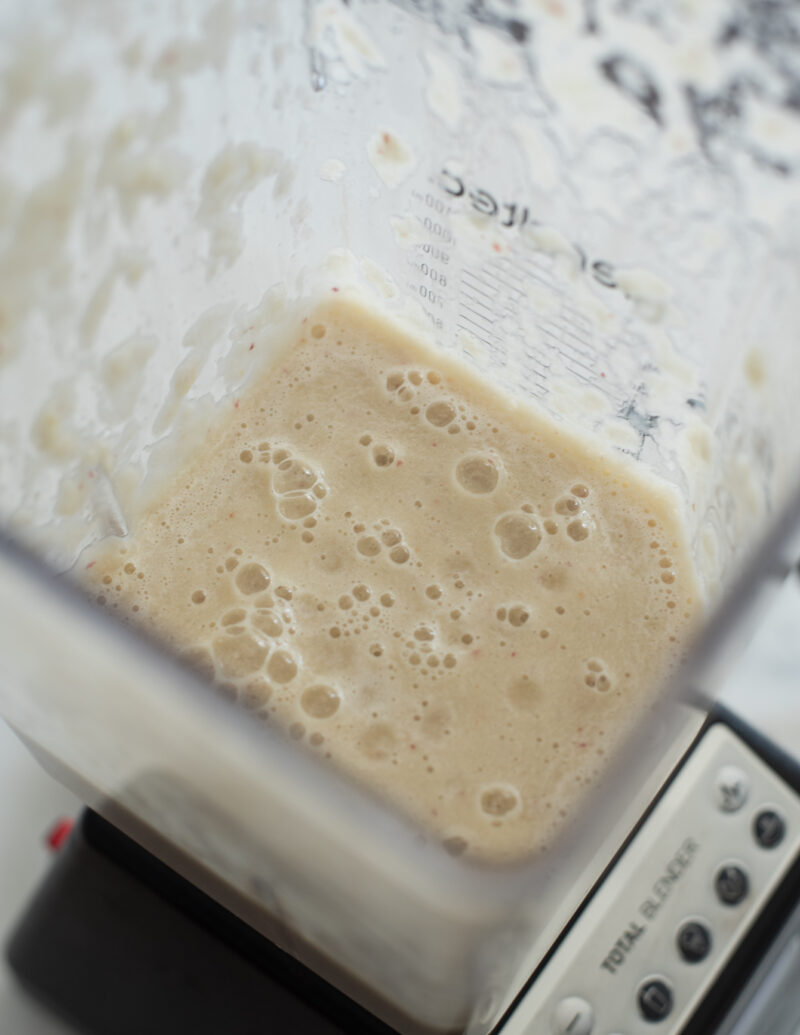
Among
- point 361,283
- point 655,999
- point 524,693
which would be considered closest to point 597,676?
point 524,693

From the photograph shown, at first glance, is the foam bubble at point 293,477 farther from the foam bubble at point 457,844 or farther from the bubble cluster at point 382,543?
the foam bubble at point 457,844

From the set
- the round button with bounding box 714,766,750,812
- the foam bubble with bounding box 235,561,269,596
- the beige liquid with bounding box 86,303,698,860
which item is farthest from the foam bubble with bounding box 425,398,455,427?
the round button with bounding box 714,766,750,812

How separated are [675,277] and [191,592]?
0.27m

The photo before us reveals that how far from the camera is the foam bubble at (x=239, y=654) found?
52cm

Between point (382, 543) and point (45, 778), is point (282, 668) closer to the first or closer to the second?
point (382, 543)

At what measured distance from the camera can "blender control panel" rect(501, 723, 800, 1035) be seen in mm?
496

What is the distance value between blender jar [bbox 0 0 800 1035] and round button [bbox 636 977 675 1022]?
49 millimetres

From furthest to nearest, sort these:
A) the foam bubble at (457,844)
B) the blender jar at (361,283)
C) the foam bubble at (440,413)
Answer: the foam bubble at (440,413) < the foam bubble at (457,844) < the blender jar at (361,283)

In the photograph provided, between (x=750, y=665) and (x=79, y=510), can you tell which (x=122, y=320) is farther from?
(x=750, y=665)

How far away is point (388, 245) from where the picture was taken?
591mm

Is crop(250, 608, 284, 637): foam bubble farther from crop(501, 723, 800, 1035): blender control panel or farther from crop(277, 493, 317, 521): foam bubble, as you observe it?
crop(501, 723, 800, 1035): blender control panel

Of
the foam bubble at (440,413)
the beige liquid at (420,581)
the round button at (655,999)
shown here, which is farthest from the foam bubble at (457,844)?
the foam bubble at (440,413)

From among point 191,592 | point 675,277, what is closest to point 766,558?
point 675,277

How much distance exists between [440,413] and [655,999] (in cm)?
30
